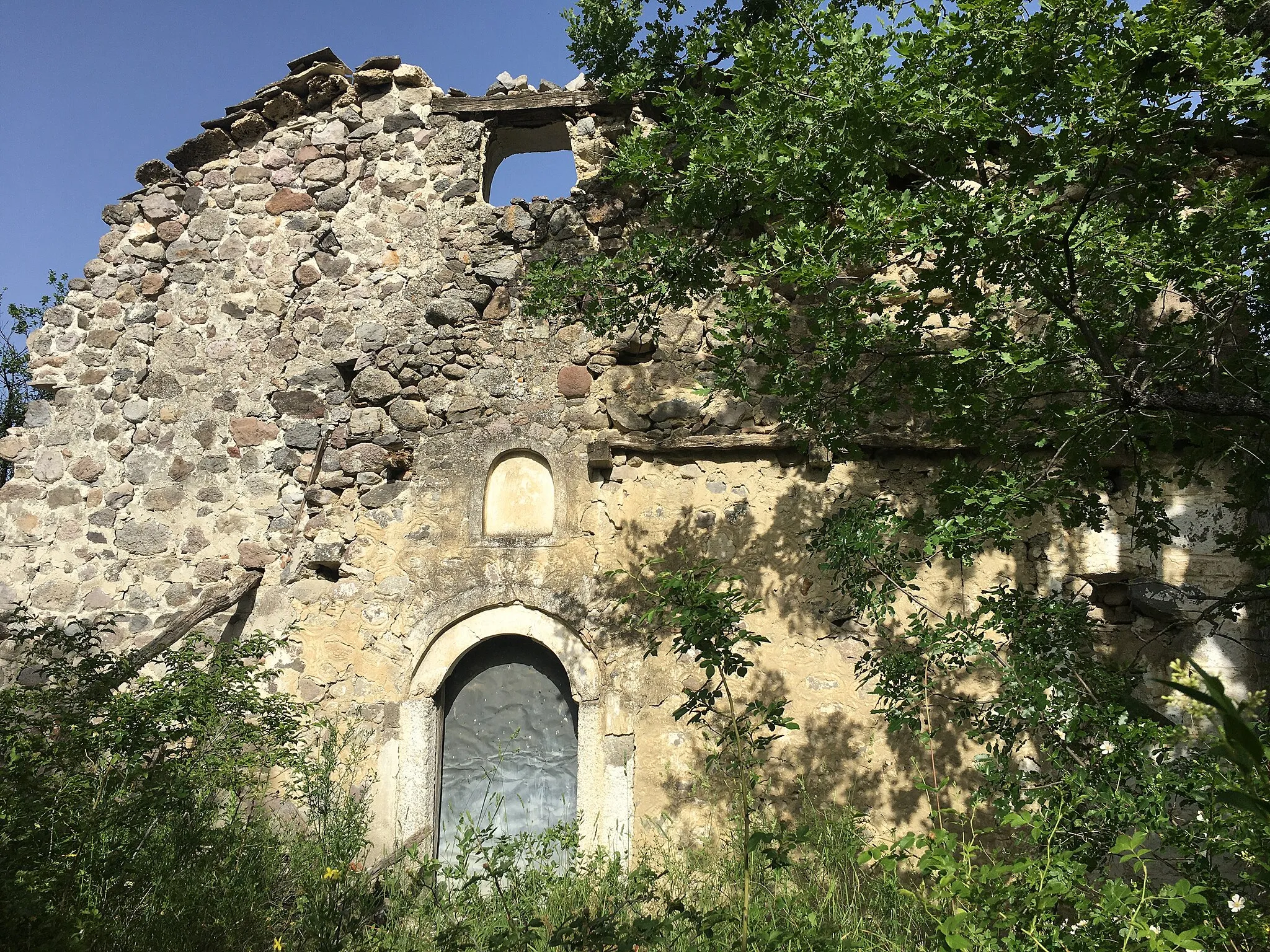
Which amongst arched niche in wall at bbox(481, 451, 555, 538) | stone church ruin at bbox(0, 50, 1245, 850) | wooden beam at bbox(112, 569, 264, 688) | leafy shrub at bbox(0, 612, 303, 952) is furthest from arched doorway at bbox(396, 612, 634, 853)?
wooden beam at bbox(112, 569, 264, 688)

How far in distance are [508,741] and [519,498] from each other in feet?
5.35

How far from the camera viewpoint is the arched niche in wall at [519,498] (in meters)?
5.78

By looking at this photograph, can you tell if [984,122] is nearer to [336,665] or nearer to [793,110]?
[793,110]

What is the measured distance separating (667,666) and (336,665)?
2245mm

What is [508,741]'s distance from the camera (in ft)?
18.2

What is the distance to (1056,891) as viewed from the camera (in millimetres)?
2480

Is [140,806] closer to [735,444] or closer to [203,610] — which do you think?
[203,610]

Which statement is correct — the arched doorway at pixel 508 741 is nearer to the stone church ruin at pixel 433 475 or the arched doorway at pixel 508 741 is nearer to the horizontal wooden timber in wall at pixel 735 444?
the stone church ruin at pixel 433 475

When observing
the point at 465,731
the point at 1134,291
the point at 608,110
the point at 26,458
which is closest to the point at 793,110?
the point at 1134,291

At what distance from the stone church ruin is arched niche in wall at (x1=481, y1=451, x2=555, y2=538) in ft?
0.07

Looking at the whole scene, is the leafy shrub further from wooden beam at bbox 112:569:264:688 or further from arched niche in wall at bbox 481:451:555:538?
arched niche in wall at bbox 481:451:555:538

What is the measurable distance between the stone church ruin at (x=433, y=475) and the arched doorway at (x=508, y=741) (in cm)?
2

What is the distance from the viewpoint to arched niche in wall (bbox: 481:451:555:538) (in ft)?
19.0

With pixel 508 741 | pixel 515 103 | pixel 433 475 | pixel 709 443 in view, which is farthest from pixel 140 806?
pixel 515 103
